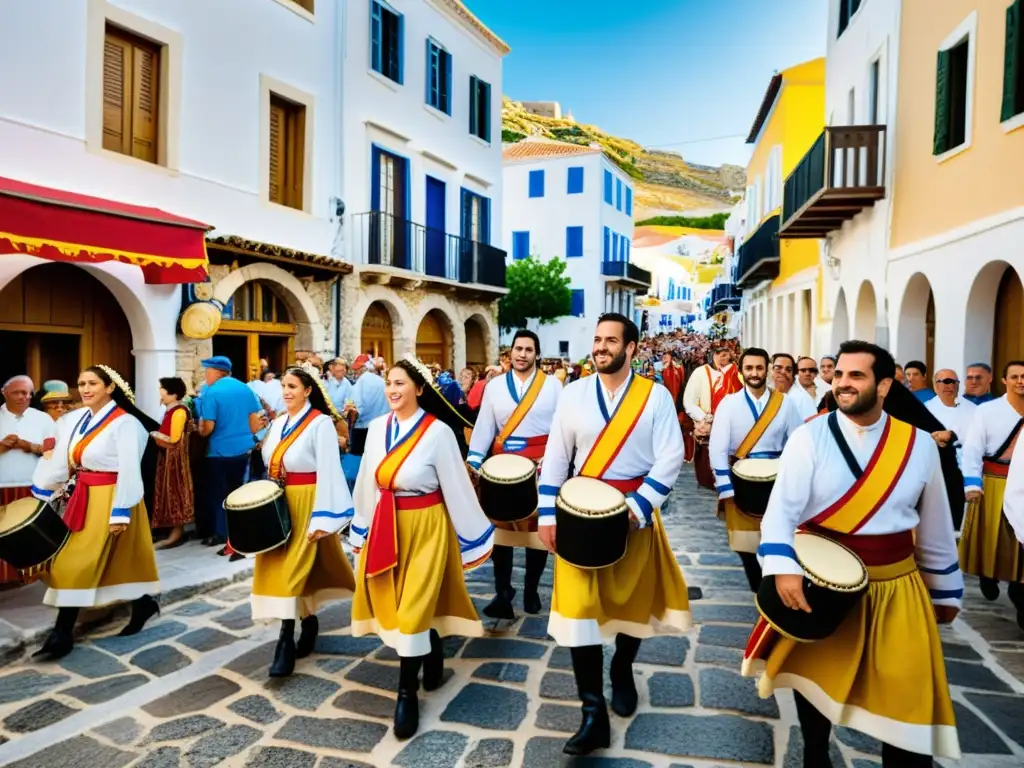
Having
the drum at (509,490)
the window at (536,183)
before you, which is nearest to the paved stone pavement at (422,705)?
the drum at (509,490)

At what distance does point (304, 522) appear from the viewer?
4590 millimetres

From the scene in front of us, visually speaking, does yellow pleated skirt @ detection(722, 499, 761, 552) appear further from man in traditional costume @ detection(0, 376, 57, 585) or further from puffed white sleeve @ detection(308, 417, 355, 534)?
man in traditional costume @ detection(0, 376, 57, 585)

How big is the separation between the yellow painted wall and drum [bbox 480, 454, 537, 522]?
664 cm

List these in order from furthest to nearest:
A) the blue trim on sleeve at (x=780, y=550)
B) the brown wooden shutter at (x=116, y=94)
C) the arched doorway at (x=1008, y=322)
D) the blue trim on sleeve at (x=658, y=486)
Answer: the brown wooden shutter at (x=116, y=94), the arched doorway at (x=1008, y=322), the blue trim on sleeve at (x=658, y=486), the blue trim on sleeve at (x=780, y=550)

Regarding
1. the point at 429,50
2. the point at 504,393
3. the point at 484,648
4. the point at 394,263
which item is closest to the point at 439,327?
the point at 394,263

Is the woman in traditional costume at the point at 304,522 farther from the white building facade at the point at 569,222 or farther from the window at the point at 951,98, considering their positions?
the white building facade at the point at 569,222

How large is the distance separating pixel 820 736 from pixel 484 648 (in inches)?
90.6

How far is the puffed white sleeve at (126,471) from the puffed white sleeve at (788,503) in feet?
13.3

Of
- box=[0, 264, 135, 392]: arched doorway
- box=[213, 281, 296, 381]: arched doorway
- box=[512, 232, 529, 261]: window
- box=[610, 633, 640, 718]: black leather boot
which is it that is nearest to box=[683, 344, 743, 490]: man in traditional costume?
box=[610, 633, 640, 718]: black leather boot

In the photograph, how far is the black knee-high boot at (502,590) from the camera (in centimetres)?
550

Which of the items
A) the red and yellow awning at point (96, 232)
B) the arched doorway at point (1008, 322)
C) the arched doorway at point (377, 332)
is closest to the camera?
the red and yellow awning at point (96, 232)

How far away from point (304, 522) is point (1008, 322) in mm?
8653

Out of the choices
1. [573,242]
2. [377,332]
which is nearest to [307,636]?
[377,332]

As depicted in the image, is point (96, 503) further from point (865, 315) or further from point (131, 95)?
point (865, 315)
